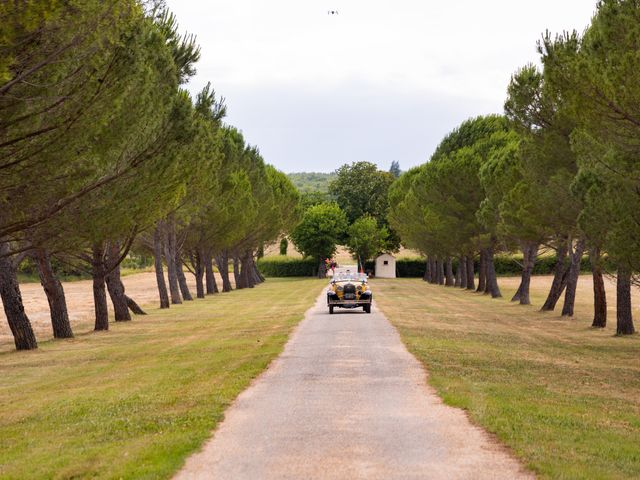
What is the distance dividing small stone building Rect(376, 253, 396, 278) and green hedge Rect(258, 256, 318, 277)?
9727mm

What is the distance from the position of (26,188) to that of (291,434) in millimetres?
11307

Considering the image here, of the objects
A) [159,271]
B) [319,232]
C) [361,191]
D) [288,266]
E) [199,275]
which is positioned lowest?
[199,275]

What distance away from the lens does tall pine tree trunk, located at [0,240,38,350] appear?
26.5 m

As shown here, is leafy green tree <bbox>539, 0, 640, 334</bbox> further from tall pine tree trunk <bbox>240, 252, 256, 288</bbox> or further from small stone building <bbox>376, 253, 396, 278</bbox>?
small stone building <bbox>376, 253, 396, 278</bbox>

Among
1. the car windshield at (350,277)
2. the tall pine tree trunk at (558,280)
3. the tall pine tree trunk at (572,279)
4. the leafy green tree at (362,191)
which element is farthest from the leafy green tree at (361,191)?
the car windshield at (350,277)

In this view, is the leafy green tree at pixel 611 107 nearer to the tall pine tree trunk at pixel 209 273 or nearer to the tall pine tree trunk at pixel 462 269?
the tall pine tree trunk at pixel 209 273

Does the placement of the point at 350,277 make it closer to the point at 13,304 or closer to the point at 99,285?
the point at 99,285

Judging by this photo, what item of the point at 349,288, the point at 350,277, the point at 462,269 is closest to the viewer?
the point at 349,288

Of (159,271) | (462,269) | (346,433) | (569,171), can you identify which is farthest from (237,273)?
(346,433)

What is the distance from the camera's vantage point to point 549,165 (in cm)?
3403

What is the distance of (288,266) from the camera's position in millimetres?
125375

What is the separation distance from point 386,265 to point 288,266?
1517 cm

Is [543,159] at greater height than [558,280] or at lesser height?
greater

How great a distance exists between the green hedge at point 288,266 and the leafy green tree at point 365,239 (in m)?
7.25
